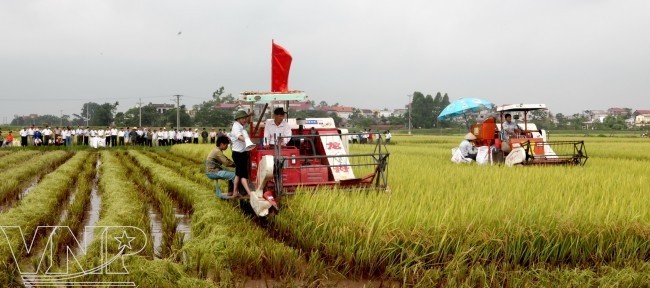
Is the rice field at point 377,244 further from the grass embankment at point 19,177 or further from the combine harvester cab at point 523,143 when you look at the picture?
the combine harvester cab at point 523,143

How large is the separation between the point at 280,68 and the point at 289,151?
1429mm

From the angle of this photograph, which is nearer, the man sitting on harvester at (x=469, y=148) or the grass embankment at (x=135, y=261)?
the grass embankment at (x=135, y=261)

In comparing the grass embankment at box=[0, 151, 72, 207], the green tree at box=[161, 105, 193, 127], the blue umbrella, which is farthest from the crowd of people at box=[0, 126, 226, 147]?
the green tree at box=[161, 105, 193, 127]

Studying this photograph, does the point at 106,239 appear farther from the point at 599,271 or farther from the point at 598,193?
the point at 598,193

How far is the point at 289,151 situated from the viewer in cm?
898

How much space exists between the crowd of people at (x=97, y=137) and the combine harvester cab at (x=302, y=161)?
2337 centimetres

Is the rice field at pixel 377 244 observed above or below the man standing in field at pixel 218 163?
below

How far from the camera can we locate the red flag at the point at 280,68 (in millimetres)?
9570

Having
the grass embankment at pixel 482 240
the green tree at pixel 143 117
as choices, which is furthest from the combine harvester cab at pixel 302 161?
the green tree at pixel 143 117

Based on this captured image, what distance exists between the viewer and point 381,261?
5.54m

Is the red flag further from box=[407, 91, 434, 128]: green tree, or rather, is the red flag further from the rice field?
box=[407, 91, 434, 128]: green tree

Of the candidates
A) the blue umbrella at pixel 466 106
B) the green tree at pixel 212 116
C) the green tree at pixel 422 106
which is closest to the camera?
the blue umbrella at pixel 466 106

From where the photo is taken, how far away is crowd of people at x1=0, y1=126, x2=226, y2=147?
109 ft

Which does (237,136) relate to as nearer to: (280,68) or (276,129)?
(276,129)
